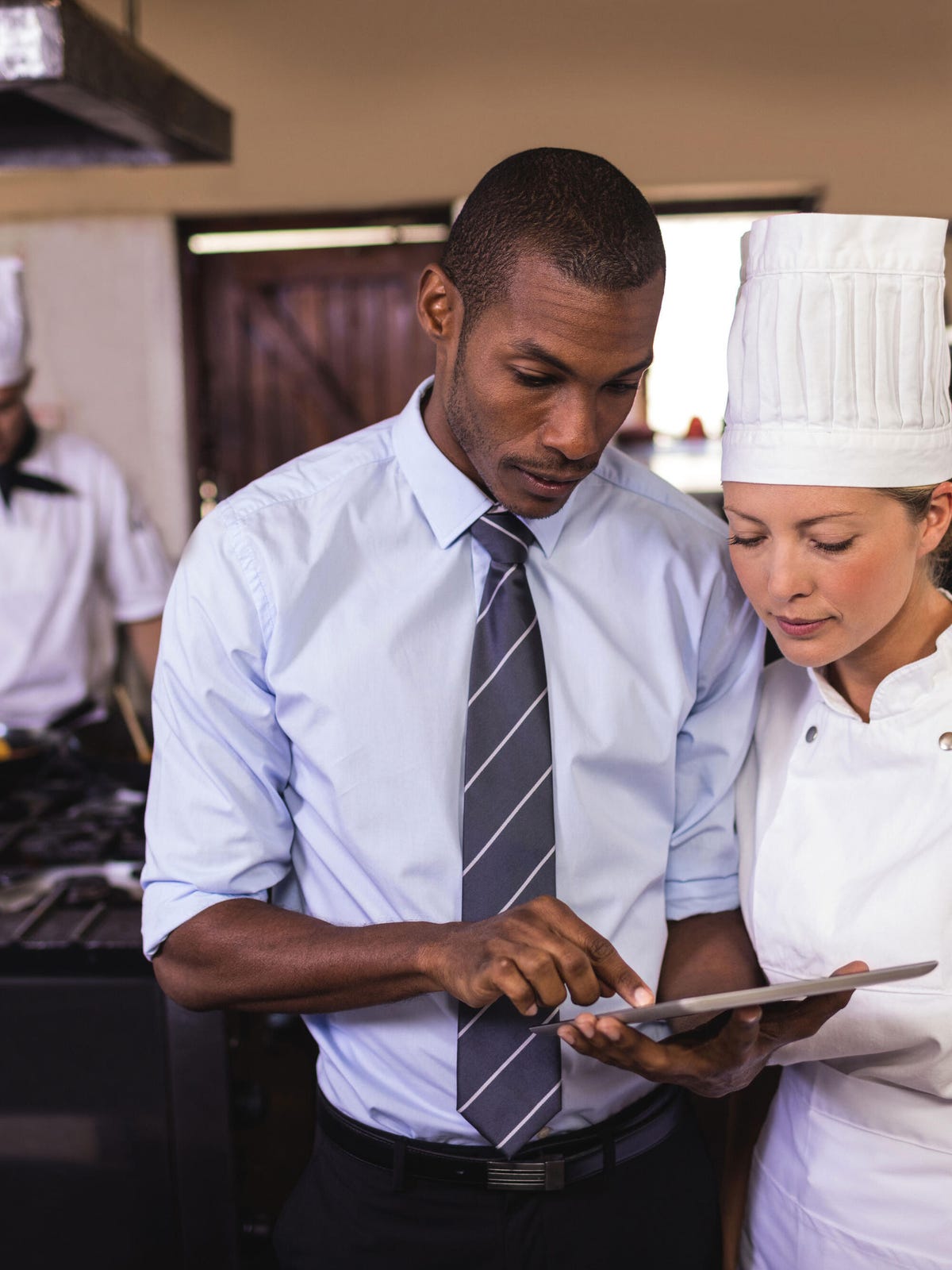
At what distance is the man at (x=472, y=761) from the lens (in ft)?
3.78

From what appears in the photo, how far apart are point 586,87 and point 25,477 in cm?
221

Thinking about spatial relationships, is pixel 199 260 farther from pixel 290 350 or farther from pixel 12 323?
pixel 12 323

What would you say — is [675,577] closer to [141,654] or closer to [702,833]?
[702,833]

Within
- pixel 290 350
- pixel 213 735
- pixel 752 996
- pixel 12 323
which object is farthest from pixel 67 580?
pixel 752 996

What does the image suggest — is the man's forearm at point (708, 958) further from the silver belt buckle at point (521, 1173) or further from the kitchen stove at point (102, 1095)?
the kitchen stove at point (102, 1095)

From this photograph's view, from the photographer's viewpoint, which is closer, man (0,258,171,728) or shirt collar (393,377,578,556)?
shirt collar (393,377,578,556)

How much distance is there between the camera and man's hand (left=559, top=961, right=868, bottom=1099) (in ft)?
3.37

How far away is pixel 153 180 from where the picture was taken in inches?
167

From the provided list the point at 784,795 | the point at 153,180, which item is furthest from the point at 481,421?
the point at 153,180

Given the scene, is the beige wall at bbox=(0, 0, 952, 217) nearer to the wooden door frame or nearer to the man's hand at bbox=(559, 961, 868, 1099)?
the wooden door frame

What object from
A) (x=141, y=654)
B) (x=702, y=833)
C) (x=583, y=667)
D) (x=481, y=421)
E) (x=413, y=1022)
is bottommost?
(x=141, y=654)

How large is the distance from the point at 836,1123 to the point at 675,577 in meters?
0.58

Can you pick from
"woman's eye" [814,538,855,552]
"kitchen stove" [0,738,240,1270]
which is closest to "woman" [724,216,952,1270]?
"woman's eye" [814,538,855,552]

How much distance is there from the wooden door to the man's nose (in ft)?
10.8
